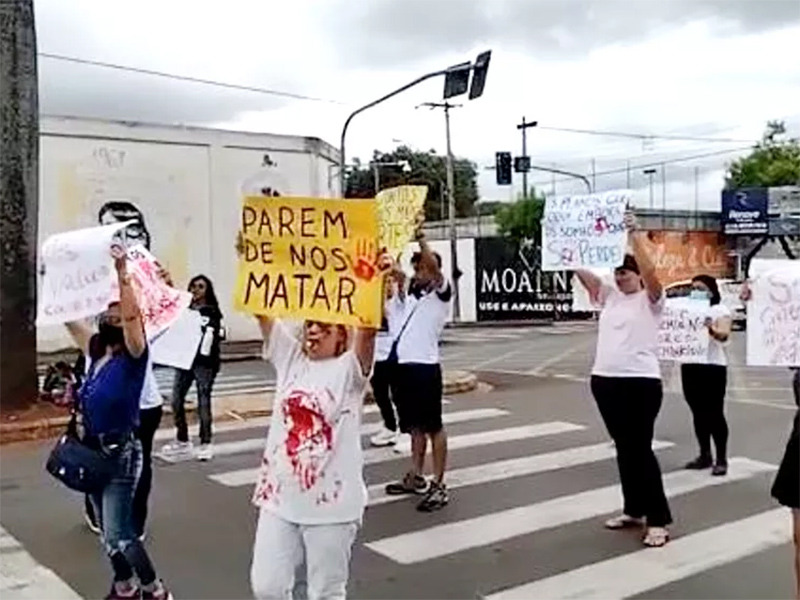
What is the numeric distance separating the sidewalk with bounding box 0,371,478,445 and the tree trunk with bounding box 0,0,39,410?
1.36 ft

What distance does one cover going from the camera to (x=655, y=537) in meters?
6.42

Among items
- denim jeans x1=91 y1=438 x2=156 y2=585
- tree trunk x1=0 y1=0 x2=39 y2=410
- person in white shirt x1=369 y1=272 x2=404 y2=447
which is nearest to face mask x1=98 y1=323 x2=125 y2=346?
denim jeans x1=91 y1=438 x2=156 y2=585

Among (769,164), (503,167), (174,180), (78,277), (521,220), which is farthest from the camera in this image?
(769,164)

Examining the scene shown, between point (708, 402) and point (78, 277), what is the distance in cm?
563

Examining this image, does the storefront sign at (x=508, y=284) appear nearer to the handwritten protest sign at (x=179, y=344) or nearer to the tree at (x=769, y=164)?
the tree at (x=769, y=164)

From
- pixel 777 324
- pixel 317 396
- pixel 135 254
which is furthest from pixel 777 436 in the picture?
pixel 317 396

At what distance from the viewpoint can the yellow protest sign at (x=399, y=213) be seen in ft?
16.3

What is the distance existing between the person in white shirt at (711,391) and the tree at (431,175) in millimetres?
48747

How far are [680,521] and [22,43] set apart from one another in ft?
29.0

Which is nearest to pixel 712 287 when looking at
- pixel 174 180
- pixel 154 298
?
pixel 154 298

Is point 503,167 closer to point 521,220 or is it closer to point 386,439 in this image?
point 521,220

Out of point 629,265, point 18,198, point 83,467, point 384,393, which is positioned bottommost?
point 384,393

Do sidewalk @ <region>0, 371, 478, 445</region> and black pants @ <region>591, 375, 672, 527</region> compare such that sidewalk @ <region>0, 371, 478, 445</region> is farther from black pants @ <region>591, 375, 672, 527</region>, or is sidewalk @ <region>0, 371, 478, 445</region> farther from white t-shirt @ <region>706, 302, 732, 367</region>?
black pants @ <region>591, 375, 672, 527</region>

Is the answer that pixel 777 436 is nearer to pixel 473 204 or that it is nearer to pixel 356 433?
pixel 356 433
